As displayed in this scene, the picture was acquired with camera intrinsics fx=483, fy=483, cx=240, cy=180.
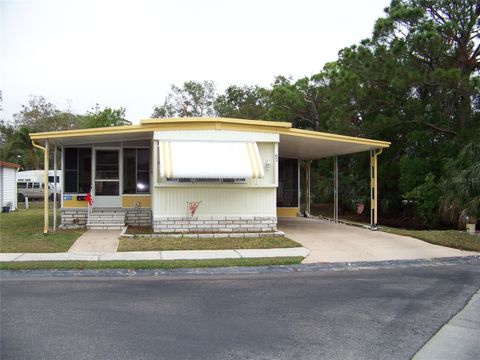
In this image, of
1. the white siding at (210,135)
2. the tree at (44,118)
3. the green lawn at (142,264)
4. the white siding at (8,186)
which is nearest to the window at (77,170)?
the white siding at (210,135)

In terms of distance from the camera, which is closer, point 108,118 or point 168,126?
point 168,126

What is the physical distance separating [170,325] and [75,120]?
145 ft

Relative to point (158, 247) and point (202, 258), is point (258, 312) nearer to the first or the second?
point (202, 258)

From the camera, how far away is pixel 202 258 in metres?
10.6

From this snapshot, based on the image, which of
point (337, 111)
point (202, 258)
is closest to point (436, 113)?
point (337, 111)

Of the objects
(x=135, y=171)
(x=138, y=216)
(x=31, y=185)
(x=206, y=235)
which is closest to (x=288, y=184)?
(x=135, y=171)

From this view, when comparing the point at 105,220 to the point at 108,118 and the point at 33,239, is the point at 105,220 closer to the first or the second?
the point at 33,239

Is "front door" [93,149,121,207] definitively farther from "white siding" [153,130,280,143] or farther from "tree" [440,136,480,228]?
"tree" [440,136,480,228]

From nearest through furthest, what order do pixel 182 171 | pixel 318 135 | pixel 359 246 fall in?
pixel 359 246 → pixel 182 171 → pixel 318 135

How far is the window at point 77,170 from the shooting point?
16359 millimetres

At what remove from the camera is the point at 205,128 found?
46.3 feet

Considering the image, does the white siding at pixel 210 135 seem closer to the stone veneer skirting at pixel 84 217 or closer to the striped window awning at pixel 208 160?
the striped window awning at pixel 208 160

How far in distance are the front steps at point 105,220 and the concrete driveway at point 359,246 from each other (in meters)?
5.29

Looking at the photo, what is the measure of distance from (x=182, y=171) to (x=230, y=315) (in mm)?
6991
